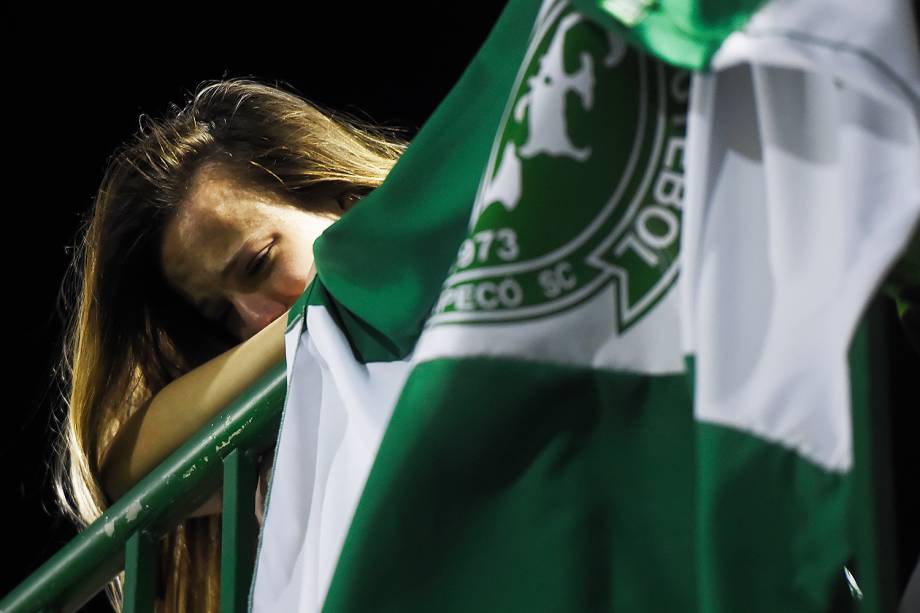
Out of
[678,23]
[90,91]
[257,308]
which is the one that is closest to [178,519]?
[257,308]

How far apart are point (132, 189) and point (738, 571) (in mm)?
1066

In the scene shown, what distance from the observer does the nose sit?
1182 mm

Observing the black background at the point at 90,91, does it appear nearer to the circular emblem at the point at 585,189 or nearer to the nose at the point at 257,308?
the nose at the point at 257,308

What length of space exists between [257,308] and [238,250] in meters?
0.07

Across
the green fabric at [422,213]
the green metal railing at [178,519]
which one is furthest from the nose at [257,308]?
the green fabric at [422,213]

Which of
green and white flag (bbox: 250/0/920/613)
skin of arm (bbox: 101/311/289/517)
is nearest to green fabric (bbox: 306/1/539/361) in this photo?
green and white flag (bbox: 250/0/920/613)

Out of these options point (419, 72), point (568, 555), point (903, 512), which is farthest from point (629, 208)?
point (419, 72)

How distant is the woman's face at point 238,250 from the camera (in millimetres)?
1189

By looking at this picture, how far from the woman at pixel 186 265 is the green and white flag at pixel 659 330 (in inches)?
23.3

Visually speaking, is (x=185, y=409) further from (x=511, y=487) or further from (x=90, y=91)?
(x=90, y=91)

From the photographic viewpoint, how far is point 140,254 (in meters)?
1.32

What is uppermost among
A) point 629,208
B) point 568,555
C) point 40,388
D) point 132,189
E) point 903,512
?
point 629,208

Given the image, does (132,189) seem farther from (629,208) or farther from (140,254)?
(629,208)

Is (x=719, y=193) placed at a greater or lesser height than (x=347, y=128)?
greater
